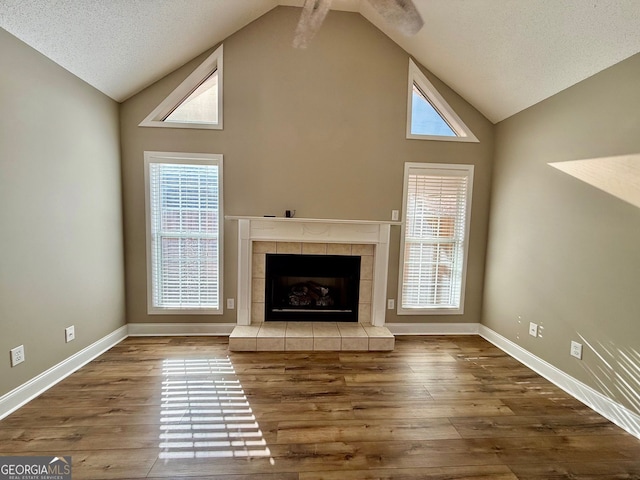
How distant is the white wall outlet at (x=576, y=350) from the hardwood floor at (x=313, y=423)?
1.10ft

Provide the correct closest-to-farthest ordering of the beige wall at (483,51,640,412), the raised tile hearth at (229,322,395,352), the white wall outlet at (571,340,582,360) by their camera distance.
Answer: the beige wall at (483,51,640,412) → the white wall outlet at (571,340,582,360) → the raised tile hearth at (229,322,395,352)

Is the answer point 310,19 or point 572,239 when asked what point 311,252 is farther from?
point 572,239

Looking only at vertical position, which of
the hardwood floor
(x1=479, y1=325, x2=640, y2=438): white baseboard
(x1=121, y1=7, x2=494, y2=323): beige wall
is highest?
(x1=121, y1=7, x2=494, y2=323): beige wall

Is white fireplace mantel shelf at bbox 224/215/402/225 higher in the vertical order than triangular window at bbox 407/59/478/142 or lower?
lower

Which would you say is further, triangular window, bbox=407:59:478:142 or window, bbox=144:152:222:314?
triangular window, bbox=407:59:478:142

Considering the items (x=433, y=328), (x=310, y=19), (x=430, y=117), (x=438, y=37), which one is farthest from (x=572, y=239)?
(x=310, y=19)

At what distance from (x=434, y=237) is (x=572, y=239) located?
47.0 inches

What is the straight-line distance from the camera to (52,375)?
203 centimetres

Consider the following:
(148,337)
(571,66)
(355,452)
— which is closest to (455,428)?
(355,452)

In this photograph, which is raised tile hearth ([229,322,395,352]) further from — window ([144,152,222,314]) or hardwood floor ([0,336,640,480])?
window ([144,152,222,314])

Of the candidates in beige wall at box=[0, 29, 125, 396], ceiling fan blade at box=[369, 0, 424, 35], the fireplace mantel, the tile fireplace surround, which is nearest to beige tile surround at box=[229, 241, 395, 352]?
the tile fireplace surround

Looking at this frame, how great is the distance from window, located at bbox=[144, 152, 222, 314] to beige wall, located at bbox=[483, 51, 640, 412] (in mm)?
3203

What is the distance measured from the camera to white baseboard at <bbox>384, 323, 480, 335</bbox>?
3.13 meters

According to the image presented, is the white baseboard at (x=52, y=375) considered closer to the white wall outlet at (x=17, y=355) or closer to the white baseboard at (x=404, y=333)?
the white baseboard at (x=404, y=333)
